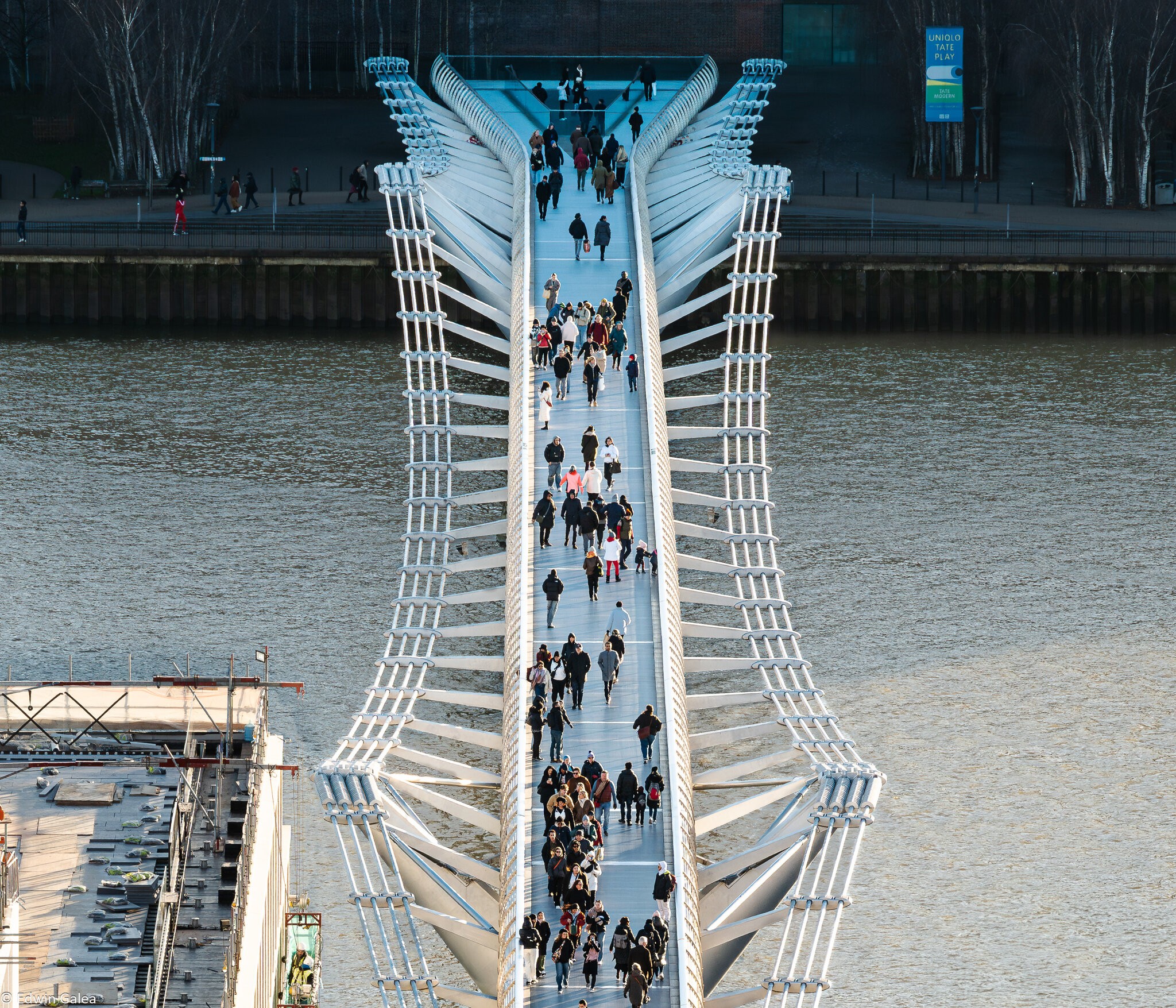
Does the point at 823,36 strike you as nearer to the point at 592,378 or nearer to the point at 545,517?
the point at 592,378

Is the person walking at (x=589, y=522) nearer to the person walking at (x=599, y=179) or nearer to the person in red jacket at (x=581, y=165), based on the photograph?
the person walking at (x=599, y=179)

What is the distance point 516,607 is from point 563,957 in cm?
978

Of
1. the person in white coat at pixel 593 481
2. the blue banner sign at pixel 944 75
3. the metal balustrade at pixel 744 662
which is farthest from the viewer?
the blue banner sign at pixel 944 75

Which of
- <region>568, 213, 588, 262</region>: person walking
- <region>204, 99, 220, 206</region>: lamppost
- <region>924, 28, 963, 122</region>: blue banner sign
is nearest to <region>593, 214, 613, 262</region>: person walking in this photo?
<region>568, 213, 588, 262</region>: person walking

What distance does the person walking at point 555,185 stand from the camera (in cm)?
5744

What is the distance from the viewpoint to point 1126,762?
3941 cm

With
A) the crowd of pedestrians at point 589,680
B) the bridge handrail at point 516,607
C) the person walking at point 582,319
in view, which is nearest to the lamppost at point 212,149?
the bridge handrail at point 516,607

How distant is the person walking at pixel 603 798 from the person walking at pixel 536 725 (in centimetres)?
163

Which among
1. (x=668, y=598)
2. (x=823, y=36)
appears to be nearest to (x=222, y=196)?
(x=823, y=36)

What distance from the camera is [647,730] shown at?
33219mm

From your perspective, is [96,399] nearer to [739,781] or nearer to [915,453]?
[915,453]

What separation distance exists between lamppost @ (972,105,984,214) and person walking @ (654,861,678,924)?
1931 inches

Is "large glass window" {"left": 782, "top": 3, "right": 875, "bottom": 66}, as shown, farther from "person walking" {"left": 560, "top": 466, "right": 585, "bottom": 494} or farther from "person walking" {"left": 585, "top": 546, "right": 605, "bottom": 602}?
"person walking" {"left": 585, "top": 546, "right": 605, "bottom": 602}

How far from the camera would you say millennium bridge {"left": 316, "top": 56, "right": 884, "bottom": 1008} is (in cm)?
3191
